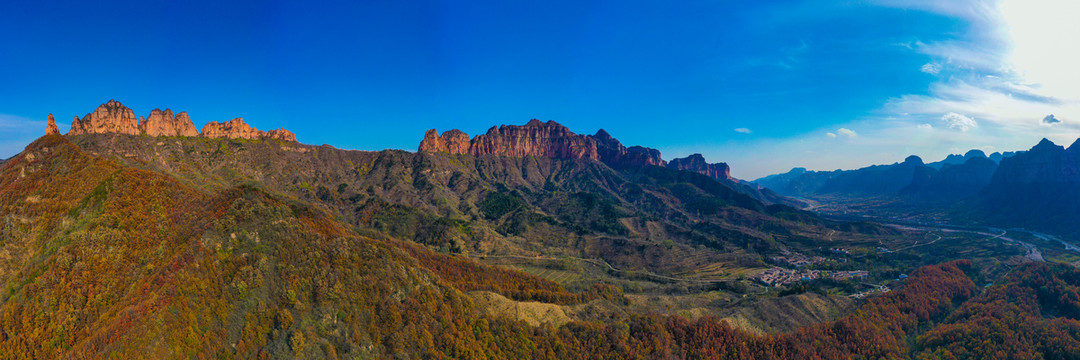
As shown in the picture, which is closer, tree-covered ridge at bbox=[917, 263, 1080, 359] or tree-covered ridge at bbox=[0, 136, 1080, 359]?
tree-covered ridge at bbox=[0, 136, 1080, 359]

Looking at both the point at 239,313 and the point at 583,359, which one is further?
the point at 583,359

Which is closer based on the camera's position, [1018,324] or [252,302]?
[252,302]

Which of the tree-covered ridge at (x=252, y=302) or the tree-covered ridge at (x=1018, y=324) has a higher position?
the tree-covered ridge at (x=252, y=302)

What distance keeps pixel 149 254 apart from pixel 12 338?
20.5m

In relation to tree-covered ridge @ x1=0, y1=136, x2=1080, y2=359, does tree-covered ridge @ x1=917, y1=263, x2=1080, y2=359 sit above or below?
below

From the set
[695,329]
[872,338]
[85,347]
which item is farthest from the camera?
[872,338]

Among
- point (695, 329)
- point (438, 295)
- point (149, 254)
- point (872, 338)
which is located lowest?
point (872, 338)

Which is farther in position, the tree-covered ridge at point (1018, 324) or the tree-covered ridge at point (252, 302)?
the tree-covered ridge at point (1018, 324)

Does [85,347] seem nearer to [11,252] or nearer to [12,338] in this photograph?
[12,338]

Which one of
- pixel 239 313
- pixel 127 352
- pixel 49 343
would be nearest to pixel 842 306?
pixel 239 313

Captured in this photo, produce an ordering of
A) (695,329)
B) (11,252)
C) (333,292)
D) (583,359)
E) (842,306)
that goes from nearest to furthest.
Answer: (11,252), (333,292), (583,359), (695,329), (842,306)

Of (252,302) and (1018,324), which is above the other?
(252,302)

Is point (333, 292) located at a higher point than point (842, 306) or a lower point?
higher

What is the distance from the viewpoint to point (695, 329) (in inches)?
4584
